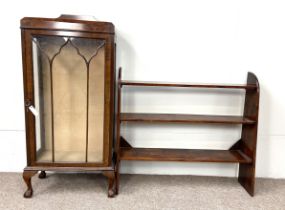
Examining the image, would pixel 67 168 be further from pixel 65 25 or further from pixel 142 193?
pixel 65 25

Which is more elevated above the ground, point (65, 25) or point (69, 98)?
point (65, 25)

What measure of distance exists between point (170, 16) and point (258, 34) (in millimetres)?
637

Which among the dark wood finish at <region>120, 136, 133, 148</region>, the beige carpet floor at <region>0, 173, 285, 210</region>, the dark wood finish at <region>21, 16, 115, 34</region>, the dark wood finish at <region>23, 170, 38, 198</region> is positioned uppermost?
the dark wood finish at <region>21, 16, 115, 34</region>

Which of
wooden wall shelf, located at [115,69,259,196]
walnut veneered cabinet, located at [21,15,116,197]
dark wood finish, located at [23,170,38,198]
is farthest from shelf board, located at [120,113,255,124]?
dark wood finish, located at [23,170,38,198]

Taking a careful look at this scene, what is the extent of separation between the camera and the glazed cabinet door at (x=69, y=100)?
54.2 inches

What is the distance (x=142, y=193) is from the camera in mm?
1580

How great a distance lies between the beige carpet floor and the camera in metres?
1.45

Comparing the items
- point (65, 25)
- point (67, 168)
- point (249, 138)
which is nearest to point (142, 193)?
point (67, 168)

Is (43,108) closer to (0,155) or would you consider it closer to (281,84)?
(0,155)

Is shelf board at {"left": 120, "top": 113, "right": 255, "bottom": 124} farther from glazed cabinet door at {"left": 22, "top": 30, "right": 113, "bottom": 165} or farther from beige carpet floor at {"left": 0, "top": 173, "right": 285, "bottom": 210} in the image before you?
beige carpet floor at {"left": 0, "top": 173, "right": 285, "bottom": 210}

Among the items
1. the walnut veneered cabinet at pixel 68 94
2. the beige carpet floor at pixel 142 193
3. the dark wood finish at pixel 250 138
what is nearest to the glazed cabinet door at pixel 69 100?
the walnut veneered cabinet at pixel 68 94

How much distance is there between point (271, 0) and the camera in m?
1.67

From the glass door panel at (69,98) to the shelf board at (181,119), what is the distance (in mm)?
223

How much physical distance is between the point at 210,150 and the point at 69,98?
1070mm
